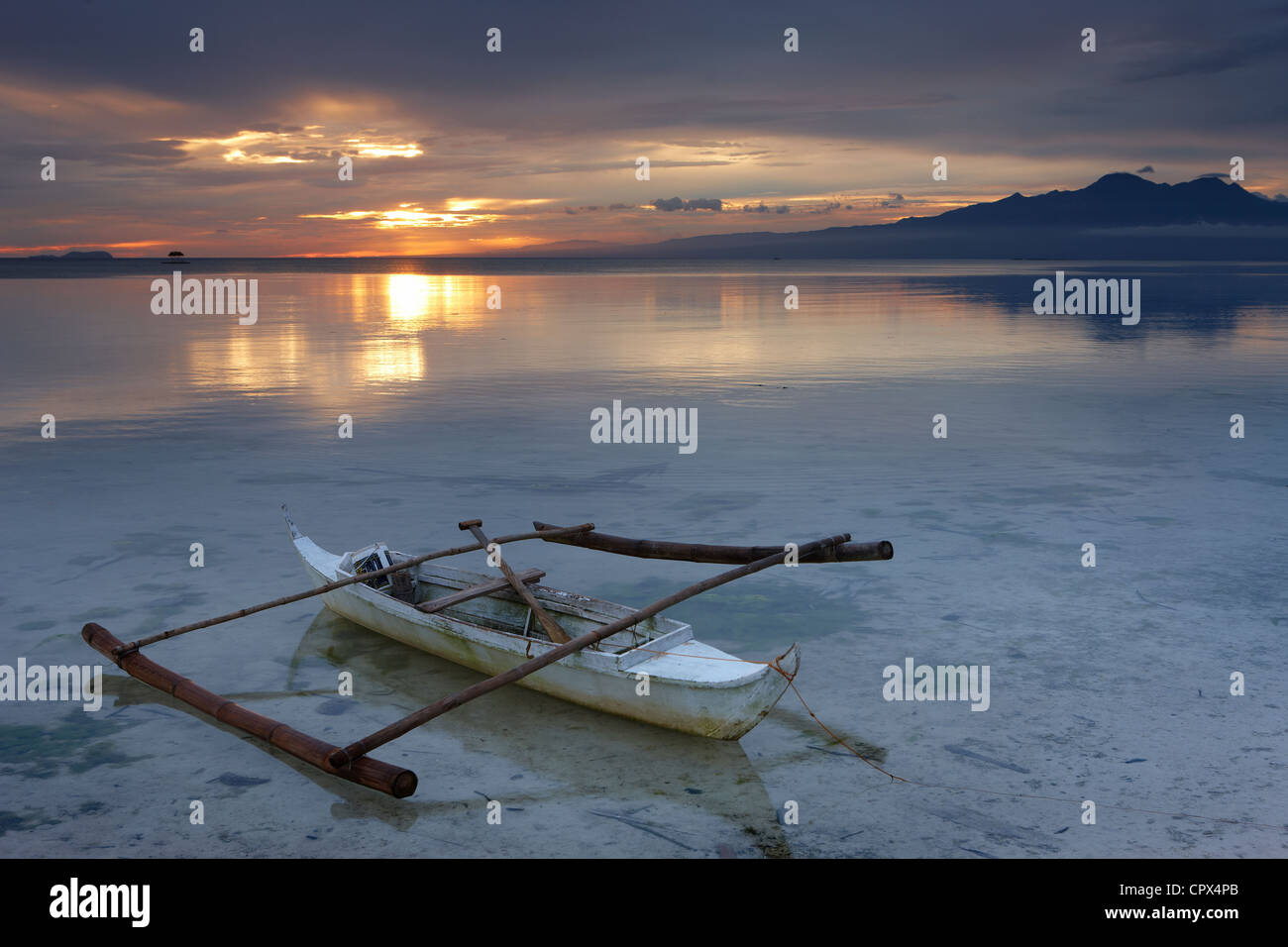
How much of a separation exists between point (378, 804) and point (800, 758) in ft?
9.14

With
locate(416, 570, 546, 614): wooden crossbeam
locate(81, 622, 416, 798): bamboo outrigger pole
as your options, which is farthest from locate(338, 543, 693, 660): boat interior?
locate(81, 622, 416, 798): bamboo outrigger pole

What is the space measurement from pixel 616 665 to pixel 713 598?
310cm

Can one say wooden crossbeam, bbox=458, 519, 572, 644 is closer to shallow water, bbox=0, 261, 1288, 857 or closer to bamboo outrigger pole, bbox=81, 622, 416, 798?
shallow water, bbox=0, 261, 1288, 857

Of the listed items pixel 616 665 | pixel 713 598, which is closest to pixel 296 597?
pixel 616 665

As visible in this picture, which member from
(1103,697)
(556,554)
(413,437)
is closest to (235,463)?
(413,437)

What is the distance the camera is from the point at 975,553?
432 inches

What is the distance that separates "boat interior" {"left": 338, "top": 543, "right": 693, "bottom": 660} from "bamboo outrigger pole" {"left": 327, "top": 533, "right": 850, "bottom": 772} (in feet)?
0.86

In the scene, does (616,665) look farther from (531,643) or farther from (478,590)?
(478,590)

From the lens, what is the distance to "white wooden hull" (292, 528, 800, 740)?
265 inches

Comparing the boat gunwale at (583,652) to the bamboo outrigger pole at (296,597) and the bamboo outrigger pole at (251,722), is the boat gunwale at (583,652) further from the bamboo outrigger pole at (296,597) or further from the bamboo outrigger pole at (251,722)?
the bamboo outrigger pole at (251,722)

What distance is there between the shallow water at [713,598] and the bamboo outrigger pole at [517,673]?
39 centimetres

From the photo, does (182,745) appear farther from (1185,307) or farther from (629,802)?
(1185,307)

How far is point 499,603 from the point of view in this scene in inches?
367

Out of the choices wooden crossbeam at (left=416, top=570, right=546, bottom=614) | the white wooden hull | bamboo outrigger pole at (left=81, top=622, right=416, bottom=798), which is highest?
wooden crossbeam at (left=416, top=570, right=546, bottom=614)
